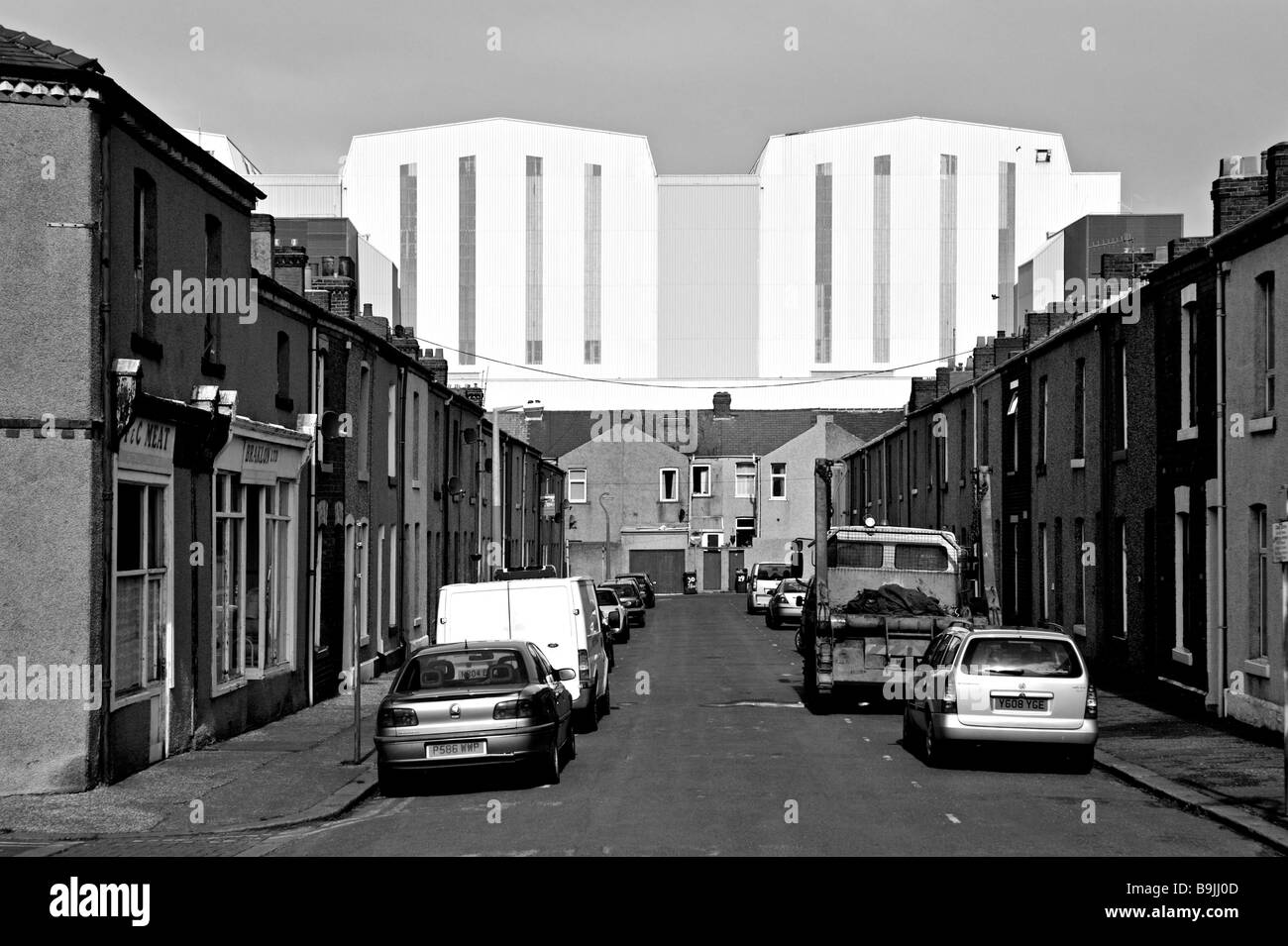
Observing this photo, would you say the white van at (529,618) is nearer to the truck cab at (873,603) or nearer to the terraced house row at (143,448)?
the terraced house row at (143,448)

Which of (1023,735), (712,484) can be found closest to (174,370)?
(1023,735)

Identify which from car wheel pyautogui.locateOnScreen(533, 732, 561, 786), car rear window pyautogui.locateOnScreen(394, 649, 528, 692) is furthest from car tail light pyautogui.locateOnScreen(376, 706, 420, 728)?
car wheel pyautogui.locateOnScreen(533, 732, 561, 786)

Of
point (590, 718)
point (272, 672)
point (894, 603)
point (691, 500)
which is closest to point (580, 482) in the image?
point (691, 500)

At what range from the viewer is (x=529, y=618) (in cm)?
1986

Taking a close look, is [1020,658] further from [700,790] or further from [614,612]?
[614,612]

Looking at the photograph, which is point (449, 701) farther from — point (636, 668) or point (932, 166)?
point (932, 166)

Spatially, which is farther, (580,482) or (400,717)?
(580,482)

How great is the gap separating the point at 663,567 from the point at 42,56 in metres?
68.5

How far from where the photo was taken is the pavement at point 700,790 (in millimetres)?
12008

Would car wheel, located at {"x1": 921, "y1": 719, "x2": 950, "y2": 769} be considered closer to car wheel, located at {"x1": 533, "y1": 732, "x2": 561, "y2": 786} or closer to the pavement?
the pavement

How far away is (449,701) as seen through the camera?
46.8ft

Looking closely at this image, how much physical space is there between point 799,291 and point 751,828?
79372mm

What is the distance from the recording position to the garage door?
81.3m
